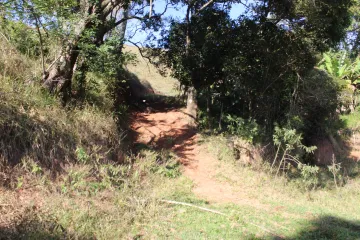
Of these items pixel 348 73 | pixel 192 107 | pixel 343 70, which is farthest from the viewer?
pixel 348 73

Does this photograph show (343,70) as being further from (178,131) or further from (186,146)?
(186,146)

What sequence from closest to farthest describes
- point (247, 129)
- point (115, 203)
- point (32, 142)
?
point (115, 203) → point (32, 142) → point (247, 129)

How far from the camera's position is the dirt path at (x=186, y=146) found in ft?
26.2

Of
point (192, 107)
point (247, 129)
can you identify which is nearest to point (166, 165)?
point (247, 129)

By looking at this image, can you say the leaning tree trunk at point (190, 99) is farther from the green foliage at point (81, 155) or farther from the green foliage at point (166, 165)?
the green foliage at point (81, 155)

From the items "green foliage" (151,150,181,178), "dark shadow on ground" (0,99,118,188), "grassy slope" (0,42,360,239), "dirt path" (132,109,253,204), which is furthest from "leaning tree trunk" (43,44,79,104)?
"dirt path" (132,109,253,204)

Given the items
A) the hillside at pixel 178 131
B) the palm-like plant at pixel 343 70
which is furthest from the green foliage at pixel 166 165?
the palm-like plant at pixel 343 70

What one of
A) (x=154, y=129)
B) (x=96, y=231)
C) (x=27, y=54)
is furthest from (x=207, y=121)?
(x=96, y=231)

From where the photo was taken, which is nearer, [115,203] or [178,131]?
[115,203]

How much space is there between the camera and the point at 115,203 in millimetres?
5621

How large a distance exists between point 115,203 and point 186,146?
17.1ft

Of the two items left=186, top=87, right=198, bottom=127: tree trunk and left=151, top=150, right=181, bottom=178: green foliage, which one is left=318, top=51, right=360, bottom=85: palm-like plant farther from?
left=151, top=150, right=181, bottom=178: green foliage

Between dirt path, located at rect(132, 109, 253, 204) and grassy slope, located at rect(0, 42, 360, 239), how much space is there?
451mm

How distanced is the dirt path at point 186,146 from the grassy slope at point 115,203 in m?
0.45
